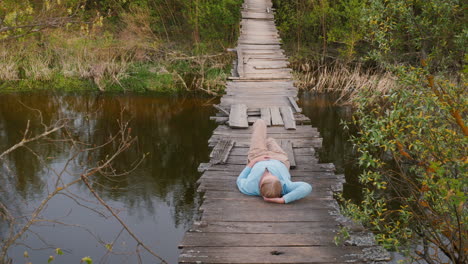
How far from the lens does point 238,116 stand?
7270 millimetres

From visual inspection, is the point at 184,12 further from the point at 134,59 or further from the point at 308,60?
the point at 308,60

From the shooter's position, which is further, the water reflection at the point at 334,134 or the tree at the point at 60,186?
the water reflection at the point at 334,134

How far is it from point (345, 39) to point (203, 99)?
4484mm

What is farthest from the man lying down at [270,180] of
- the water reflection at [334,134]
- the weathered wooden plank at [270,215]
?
the water reflection at [334,134]

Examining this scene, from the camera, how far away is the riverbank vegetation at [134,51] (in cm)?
1334

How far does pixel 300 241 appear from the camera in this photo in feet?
13.5

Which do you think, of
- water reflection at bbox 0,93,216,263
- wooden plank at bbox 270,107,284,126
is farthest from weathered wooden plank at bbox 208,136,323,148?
water reflection at bbox 0,93,216,263

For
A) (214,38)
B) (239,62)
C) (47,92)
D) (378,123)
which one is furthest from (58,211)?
(214,38)

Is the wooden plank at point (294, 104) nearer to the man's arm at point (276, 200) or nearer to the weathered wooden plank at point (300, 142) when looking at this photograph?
the weathered wooden plank at point (300, 142)

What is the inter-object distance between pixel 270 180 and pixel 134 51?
35.2 feet

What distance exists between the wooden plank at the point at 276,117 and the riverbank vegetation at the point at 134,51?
17.0 ft

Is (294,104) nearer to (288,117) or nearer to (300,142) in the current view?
(288,117)

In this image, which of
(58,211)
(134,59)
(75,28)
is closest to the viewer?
(58,211)

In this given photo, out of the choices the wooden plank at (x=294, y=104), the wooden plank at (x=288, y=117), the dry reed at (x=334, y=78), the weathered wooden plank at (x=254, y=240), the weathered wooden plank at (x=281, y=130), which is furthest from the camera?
the dry reed at (x=334, y=78)
